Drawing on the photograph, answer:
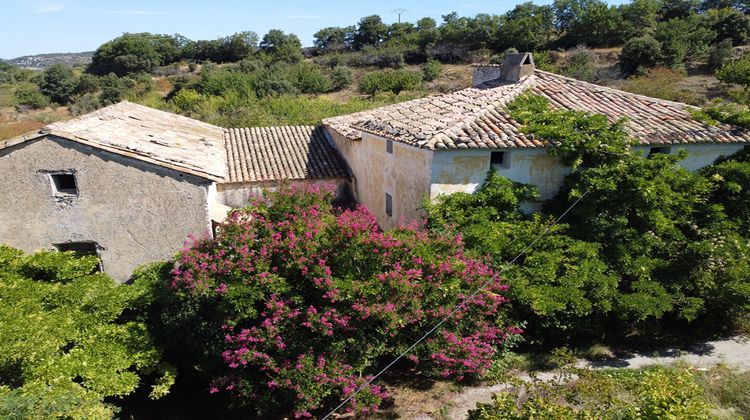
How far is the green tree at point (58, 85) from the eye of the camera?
162ft

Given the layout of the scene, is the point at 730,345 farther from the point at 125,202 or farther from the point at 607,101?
the point at 125,202

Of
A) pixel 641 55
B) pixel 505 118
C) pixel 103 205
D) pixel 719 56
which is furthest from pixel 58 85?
pixel 719 56

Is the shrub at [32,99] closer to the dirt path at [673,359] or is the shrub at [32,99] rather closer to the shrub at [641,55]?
the dirt path at [673,359]

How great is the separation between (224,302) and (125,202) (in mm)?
5739

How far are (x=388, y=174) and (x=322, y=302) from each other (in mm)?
6907

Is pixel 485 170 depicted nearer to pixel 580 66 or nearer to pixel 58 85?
pixel 580 66

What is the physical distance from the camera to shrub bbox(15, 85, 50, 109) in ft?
150

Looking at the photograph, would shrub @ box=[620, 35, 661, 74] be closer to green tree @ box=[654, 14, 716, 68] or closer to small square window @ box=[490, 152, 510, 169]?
green tree @ box=[654, 14, 716, 68]

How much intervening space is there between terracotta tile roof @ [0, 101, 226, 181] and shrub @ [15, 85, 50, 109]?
36704 mm

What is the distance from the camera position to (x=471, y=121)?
12.4m

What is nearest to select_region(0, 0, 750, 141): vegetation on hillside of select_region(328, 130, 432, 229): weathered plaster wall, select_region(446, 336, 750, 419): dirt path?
select_region(328, 130, 432, 229): weathered plaster wall

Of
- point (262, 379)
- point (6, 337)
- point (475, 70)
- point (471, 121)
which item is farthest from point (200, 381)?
point (475, 70)

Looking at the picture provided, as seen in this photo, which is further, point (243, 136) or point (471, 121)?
point (243, 136)

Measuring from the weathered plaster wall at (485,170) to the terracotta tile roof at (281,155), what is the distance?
6089 millimetres
